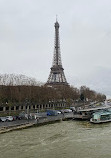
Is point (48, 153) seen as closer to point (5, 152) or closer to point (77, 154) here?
point (77, 154)

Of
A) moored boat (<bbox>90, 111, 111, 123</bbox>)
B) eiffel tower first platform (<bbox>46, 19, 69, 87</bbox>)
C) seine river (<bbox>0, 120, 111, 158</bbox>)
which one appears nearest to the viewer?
seine river (<bbox>0, 120, 111, 158</bbox>)

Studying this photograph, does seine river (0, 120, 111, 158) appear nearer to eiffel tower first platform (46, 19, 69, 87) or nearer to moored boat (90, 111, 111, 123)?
moored boat (90, 111, 111, 123)

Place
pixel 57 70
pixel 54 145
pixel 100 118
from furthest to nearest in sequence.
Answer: pixel 57 70 → pixel 100 118 → pixel 54 145

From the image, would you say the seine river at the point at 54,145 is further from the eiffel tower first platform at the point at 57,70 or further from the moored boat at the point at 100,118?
the eiffel tower first platform at the point at 57,70

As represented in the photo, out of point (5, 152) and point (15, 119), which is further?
point (15, 119)

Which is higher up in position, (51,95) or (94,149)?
(51,95)

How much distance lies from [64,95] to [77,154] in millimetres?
57834

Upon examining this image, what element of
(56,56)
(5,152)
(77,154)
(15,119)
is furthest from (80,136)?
(56,56)

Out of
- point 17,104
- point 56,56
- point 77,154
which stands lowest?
point 77,154

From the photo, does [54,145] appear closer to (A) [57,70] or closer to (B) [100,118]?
(B) [100,118]

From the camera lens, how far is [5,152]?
19359 mm

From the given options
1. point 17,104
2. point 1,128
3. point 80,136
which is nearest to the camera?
point 80,136

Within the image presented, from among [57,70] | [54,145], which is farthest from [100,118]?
[57,70]

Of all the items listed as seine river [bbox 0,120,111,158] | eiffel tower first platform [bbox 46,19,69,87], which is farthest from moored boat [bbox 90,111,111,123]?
eiffel tower first platform [bbox 46,19,69,87]
